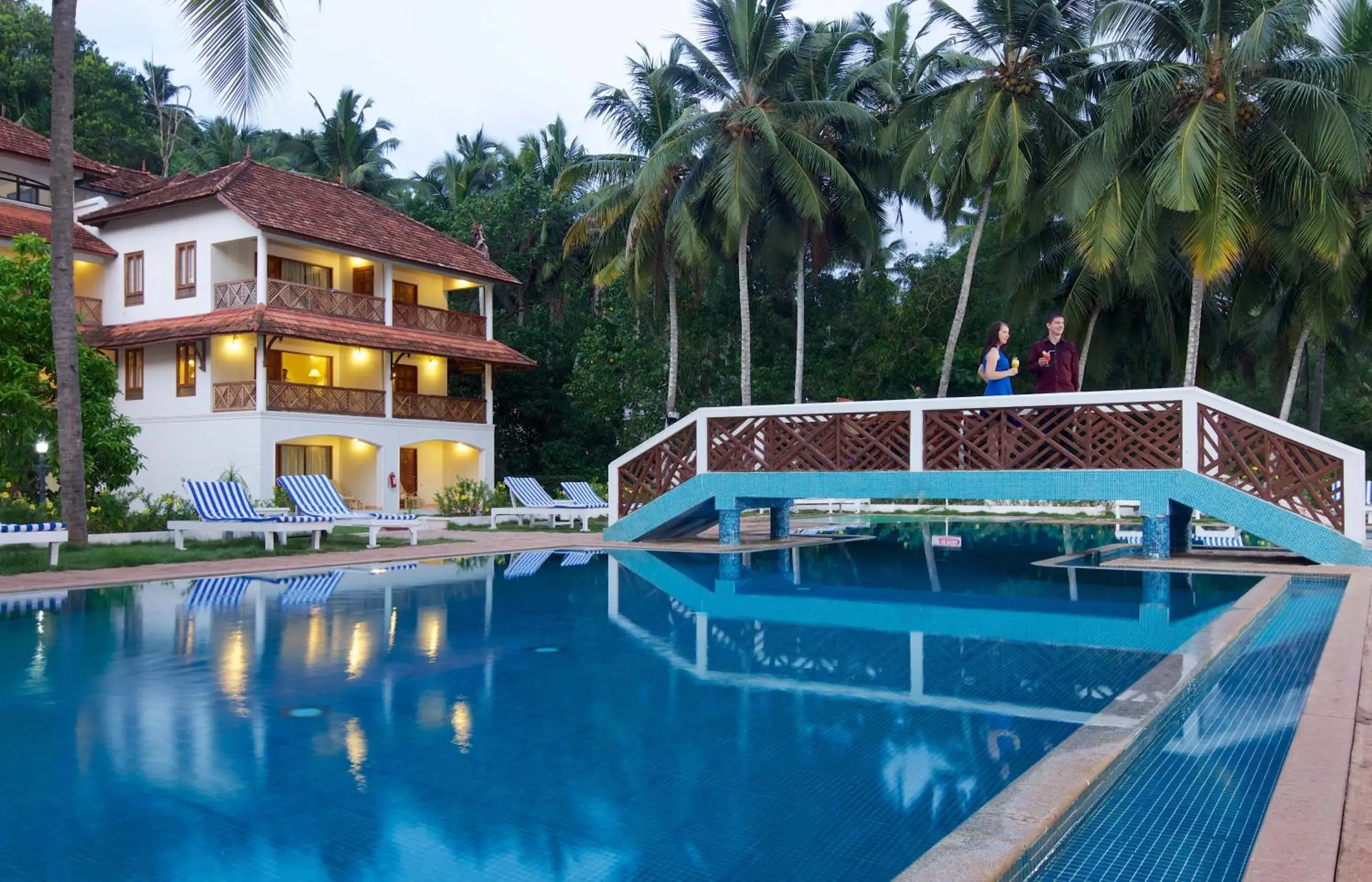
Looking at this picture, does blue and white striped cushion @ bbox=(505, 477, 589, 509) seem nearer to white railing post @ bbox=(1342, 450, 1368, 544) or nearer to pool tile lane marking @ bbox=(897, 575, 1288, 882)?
white railing post @ bbox=(1342, 450, 1368, 544)

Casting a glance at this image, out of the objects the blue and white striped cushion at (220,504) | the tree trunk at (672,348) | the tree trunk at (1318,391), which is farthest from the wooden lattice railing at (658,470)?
the tree trunk at (1318,391)

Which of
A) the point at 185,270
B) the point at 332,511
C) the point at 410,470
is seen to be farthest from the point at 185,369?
the point at 332,511

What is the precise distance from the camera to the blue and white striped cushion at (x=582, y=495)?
72.2 ft

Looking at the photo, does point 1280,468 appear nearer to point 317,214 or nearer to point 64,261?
point 64,261

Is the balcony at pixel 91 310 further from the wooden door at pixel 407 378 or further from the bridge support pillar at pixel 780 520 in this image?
the bridge support pillar at pixel 780 520

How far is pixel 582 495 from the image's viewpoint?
22438 millimetres

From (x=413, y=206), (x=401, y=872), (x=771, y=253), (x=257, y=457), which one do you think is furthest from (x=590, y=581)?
(x=413, y=206)

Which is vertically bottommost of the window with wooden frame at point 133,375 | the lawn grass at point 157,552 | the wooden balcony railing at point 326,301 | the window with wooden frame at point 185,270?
the lawn grass at point 157,552

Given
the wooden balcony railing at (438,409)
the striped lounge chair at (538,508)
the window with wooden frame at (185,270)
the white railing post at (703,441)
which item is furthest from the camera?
the wooden balcony railing at (438,409)

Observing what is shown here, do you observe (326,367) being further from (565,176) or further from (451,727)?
(451,727)

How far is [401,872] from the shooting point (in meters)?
3.73

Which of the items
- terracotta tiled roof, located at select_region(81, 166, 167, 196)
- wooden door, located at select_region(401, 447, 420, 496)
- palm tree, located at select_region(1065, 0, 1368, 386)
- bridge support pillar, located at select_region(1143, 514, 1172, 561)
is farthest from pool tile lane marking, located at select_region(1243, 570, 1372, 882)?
terracotta tiled roof, located at select_region(81, 166, 167, 196)

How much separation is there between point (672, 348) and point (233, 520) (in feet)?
41.9

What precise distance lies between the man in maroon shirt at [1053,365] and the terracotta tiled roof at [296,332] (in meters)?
15.8
